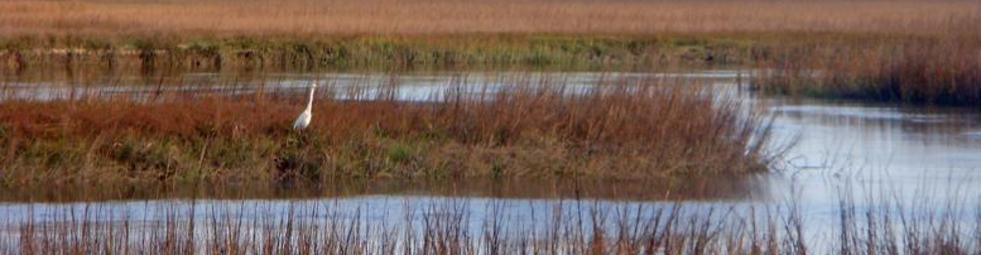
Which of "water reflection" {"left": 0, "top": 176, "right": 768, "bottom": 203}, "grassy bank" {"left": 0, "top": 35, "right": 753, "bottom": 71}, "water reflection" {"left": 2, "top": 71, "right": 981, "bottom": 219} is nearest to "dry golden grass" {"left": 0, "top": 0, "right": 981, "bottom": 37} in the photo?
"grassy bank" {"left": 0, "top": 35, "right": 753, "bottom": 71}

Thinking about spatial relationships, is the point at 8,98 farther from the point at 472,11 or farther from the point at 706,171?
the point at 472,11

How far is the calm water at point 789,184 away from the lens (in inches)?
585

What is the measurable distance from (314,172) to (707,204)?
4.04 meters

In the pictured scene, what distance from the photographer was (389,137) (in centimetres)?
1827

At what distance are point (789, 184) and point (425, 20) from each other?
1393 inches

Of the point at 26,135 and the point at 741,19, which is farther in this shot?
the point at 741,19

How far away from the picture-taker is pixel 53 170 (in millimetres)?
16516

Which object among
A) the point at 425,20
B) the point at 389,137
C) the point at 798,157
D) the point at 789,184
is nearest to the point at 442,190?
the point at 389,137

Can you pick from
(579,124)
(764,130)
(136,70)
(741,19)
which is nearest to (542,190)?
(579,124)

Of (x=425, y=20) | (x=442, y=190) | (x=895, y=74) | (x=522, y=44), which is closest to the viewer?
(x=442, y=190)

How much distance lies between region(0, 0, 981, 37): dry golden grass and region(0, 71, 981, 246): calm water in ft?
32.6

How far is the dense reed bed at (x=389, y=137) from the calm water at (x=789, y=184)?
43 centimetres

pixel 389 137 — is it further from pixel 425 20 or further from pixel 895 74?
pixel 425 20

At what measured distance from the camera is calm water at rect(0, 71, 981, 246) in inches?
585
